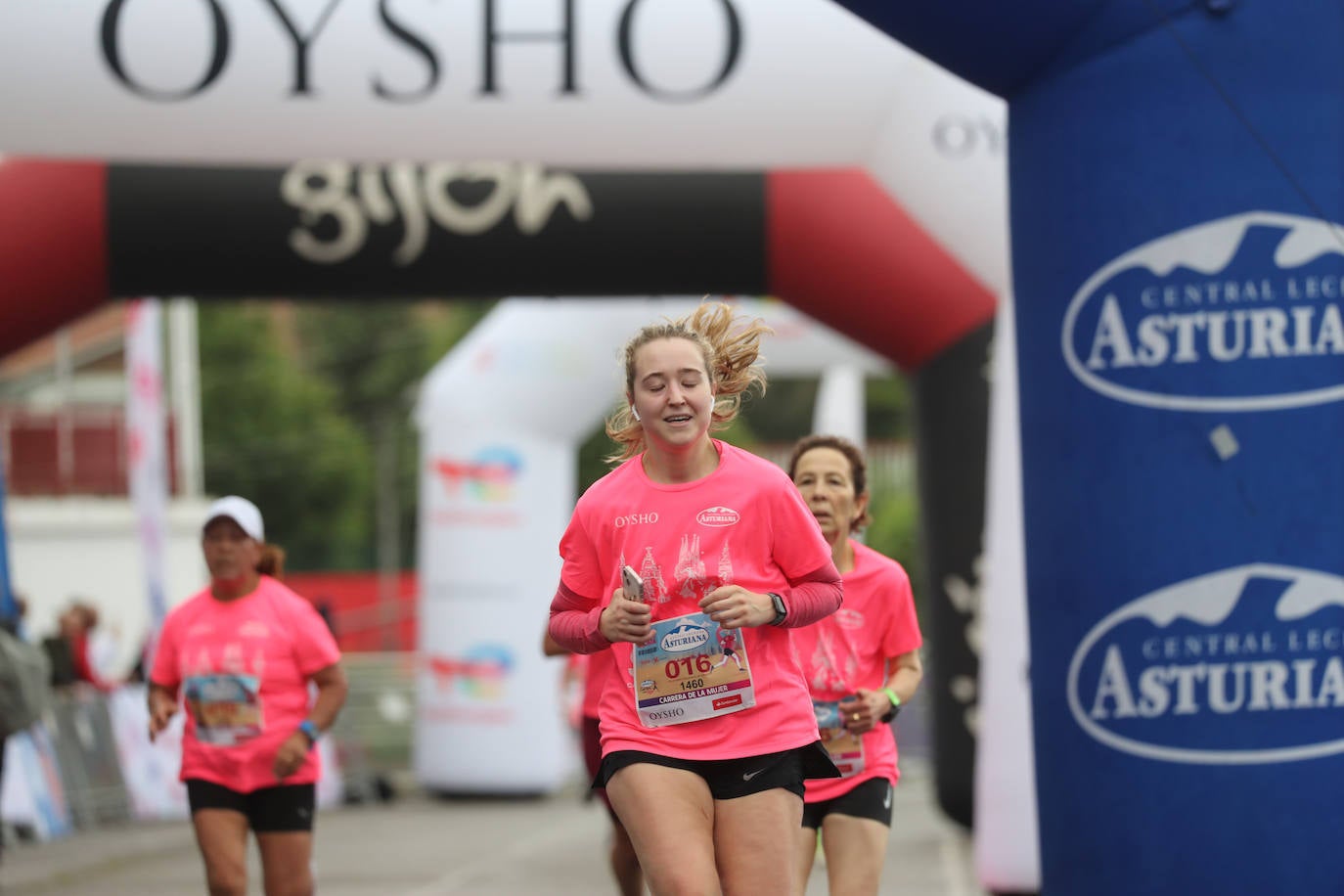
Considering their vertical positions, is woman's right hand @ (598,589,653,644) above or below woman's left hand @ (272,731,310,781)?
above

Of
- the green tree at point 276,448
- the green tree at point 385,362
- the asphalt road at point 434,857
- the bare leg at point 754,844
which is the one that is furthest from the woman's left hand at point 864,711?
the green tree at point 385,362

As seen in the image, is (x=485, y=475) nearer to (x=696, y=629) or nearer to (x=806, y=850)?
(x=806, y=850)

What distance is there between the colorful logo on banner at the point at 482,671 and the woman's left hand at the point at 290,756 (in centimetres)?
986

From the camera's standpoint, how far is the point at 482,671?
1566cm

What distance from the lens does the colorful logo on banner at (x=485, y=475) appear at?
15836 millimetres

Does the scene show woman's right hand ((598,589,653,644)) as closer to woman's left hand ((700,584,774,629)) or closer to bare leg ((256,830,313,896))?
woman's left hand ((700,584,774,629))

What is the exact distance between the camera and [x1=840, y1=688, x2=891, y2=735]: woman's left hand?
16.0 ft

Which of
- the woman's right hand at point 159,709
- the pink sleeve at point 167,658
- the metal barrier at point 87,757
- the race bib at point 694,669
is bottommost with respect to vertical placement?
the metal barrier at point 87,757

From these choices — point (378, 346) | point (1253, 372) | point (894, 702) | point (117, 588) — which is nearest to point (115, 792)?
point (117, 588)

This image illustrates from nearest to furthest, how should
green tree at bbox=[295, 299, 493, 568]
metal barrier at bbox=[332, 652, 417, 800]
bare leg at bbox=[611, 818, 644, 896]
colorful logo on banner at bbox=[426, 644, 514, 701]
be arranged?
bare leg at bbox=[611, 818, 644, 896], colorful logo on banner at bbox=[426, 644, 514, 701], metal barrier at bbox=[332, 652, 417, 800], green tree at bbox=[295, 299, 493, 568]

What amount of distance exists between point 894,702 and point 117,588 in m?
19.3

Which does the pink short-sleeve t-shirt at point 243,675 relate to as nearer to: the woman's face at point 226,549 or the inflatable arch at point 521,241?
the woman's face at point 226,549

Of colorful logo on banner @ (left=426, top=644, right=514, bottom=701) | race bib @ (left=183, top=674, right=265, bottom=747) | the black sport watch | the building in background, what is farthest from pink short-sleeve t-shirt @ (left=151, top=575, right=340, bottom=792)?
the building in background

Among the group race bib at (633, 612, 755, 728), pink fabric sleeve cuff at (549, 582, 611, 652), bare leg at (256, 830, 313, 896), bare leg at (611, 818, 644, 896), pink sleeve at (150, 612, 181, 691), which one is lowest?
bare leg at (611, 818, 644, 896)
